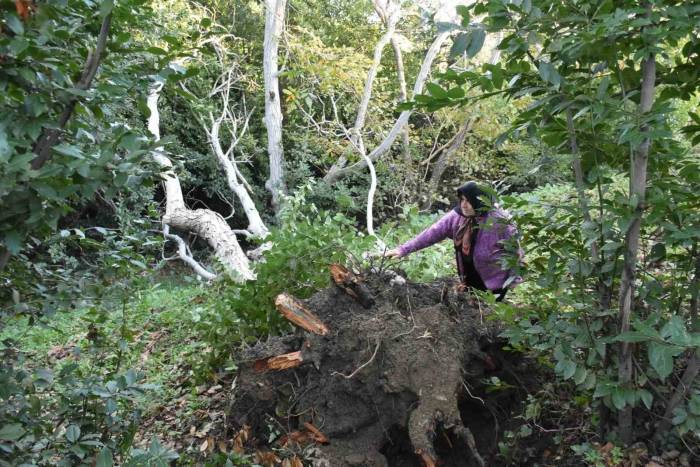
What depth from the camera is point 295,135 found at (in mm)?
12969

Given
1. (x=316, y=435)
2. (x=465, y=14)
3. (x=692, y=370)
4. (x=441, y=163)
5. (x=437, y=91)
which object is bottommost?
(x=441, y=163)

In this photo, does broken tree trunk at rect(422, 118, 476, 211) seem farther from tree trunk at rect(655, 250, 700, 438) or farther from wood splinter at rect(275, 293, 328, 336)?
tree trunk at rect(655, 250, 700, 438)

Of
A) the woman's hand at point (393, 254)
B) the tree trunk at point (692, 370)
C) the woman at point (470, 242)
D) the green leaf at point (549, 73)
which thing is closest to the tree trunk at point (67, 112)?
the green leaf at point (549, 73)

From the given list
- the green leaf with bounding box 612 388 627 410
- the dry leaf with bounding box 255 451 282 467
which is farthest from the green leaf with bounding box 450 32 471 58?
the dry leaf with bounding box 255 451 282 467

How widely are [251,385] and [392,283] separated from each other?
100 cm

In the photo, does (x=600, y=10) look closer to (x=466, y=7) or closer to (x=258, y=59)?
(x=466, y=7)

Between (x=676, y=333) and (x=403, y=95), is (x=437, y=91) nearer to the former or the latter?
(x=676, y=333)

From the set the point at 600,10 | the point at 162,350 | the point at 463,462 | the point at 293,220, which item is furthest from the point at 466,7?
the point at 162,350

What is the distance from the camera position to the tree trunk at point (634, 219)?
73.3 inches

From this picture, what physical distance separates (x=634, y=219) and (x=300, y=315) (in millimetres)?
1657

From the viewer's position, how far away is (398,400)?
2.51m

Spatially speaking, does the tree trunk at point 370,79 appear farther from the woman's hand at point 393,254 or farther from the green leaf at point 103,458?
the green leaf at point 103,458

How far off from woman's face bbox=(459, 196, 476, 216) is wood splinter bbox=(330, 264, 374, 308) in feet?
4.26

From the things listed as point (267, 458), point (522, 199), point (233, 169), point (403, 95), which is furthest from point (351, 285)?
point (403, 95)
